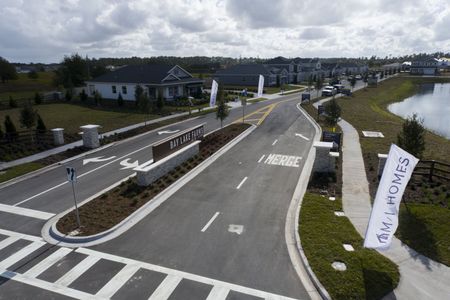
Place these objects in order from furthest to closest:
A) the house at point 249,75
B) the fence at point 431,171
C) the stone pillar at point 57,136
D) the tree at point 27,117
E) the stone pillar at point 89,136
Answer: the house at point 249,75
the tree at point 27,117
the stone pillar at point 57,136
the stone pillar at point 89,136
the fence at point 431,171

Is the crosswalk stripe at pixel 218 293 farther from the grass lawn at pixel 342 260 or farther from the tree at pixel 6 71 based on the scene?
the tree at pixel 6 71

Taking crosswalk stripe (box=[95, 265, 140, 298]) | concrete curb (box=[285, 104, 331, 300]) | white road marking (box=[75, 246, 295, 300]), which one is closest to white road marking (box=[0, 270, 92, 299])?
crosswalk stripe (box=[95, 265, 140, 298])

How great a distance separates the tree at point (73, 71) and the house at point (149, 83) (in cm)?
1155

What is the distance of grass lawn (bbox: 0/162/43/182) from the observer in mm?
17780

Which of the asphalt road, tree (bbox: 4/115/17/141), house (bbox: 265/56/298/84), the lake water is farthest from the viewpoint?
house (bbox: 265/56/298/84)

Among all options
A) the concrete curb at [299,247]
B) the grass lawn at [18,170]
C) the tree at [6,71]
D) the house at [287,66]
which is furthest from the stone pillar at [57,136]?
the house at [287,66]

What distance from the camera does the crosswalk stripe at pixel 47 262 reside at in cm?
979

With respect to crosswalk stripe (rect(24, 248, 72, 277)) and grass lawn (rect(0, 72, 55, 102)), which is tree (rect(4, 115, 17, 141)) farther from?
grass lawn (rect(0, 72, 55, 102))

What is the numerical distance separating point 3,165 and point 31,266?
12.5 meters

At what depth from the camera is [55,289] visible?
29.6ft

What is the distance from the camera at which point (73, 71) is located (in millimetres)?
62844

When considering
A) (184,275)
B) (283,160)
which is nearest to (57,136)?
(283,160)

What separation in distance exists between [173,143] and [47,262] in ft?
32.2

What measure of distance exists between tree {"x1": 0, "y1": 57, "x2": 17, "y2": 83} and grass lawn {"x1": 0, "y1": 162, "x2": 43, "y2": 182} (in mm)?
62307
